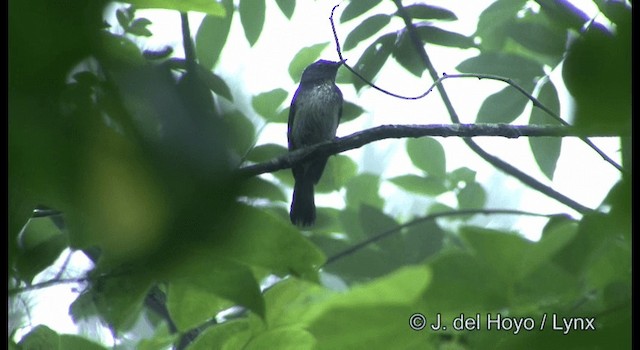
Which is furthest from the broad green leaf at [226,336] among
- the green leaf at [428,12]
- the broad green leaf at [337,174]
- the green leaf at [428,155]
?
the green leaf at [428,12]

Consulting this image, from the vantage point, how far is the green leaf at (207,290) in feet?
1.33

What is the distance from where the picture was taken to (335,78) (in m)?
1.74

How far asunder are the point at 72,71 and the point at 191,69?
86mm

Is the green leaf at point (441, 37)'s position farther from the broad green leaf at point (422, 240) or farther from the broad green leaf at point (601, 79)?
the broad green leaf at point (601, 79)

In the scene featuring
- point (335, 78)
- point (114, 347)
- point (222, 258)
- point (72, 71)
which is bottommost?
point (114, 347)

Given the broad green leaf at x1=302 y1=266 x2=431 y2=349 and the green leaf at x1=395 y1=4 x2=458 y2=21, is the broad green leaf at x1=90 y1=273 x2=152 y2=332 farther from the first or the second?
the green leaf at x1=395 y1=4 x2=458 y2=21

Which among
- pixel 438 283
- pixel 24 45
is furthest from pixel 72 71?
pixel 438 283

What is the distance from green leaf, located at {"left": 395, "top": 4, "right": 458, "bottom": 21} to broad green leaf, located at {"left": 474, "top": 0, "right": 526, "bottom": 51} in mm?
200

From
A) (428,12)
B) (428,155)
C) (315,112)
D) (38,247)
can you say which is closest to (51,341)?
(38,247)

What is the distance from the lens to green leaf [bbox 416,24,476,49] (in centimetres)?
116

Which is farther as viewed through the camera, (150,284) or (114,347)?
(114,347)

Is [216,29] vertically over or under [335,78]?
under

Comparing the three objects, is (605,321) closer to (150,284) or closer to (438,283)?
(438,283)

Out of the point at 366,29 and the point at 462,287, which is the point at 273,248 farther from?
the point at 366,29
